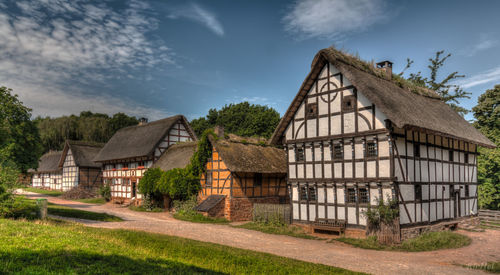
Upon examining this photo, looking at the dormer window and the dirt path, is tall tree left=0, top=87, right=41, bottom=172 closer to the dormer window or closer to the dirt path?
the dirt path

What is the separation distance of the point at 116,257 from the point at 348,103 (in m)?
13.7

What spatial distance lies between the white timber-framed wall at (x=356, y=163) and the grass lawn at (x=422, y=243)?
97 cm

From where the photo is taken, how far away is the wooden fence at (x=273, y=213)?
70.0ft

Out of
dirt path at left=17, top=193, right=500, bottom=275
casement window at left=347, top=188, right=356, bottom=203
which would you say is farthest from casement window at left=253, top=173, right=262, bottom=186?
casement window at left=347, top=188, right=356, bottom=203

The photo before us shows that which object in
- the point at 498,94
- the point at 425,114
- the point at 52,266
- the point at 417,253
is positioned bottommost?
the point at 417,253

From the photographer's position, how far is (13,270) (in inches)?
287

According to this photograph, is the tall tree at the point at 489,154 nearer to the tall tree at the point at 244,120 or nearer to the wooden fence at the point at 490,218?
the wooden fence at the point at 490,218

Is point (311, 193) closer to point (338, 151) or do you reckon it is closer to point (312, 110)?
point (338, 151)

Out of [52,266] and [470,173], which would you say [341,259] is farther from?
[470,173]

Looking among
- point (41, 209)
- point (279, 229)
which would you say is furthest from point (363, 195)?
point (41, 209)

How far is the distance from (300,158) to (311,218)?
347 centimetres

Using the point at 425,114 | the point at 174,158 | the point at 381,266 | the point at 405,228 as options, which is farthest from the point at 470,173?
the point at 174,158

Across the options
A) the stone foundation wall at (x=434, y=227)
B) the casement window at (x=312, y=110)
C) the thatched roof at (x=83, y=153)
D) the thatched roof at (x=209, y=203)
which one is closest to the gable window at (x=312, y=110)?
the casement window at (x=312, y=110)

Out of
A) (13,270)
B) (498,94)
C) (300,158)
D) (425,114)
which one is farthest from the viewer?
(498,94)
